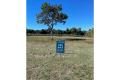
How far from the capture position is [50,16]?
6.86 meters

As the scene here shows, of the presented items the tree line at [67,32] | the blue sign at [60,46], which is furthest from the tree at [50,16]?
the blue sign at [60,46]

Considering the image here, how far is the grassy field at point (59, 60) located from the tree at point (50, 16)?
0.63 ft

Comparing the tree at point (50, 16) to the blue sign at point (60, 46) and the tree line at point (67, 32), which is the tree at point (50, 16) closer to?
the tree line at point (67, 32)

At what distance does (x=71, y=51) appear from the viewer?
22.5 feet

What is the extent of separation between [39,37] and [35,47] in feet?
0.47

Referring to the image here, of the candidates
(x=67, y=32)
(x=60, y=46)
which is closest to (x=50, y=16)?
(x=67, y=32)

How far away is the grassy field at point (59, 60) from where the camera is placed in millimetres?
6785

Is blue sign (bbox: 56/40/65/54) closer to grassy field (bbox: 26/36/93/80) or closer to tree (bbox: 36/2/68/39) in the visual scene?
grassy field (bbox: 26/36/93/80)

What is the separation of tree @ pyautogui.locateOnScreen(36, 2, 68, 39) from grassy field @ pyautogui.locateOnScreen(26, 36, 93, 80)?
193mm
